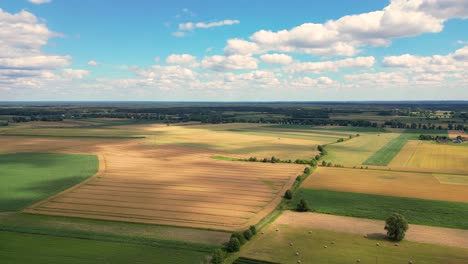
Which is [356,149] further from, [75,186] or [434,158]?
[75,186]

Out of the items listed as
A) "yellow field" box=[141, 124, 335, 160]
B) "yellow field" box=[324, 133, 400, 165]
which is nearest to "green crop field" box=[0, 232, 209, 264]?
"yellow field" box=[141, 124, 335, 160]

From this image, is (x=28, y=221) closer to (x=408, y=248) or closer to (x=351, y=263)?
(x=351, y=263)

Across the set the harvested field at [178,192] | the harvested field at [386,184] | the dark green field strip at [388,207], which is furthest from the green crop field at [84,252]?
the harvested field at [386,184]

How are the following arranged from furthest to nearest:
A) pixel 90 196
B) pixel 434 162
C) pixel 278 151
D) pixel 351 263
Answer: pixel 278 151 → pixel 434 162 → pixel 90 196 → pixel 351 263

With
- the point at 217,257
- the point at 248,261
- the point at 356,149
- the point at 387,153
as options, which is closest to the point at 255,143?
the point at 356,149

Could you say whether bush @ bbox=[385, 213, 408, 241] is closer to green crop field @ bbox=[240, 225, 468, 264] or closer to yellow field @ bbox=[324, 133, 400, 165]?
green crop field @ bbox=[240, 225, 468, 264]

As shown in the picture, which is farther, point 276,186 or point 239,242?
point 276,186

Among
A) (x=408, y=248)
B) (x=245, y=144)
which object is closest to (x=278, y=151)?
(x=245, y=144)
